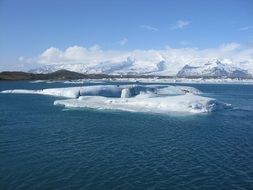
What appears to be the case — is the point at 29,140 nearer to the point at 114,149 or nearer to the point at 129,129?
the point at 114,149

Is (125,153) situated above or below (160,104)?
below

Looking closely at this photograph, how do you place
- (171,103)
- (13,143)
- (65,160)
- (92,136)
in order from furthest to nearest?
(171,103)
(92,136)
(13,143)
(65,160)

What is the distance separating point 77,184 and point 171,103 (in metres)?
22.8

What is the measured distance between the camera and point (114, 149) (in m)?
19.7

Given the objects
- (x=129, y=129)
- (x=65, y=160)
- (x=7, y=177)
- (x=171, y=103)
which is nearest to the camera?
(x=7, y=177)

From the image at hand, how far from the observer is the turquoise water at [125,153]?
14588 mm

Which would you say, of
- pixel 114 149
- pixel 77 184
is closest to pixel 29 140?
pixel 114 149

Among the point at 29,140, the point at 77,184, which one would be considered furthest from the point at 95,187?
the point at 29,140

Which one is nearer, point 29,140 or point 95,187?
point 95,187

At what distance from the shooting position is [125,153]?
18.8 m

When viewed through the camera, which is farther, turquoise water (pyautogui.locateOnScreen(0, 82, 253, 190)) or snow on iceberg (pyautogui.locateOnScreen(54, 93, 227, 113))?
snow on iceberg (pyautogui.locateOnScreen(54, 93, 227, 113))

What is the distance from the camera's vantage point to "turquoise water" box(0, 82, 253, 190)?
574 inches

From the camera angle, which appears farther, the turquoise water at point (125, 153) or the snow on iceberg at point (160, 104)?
the snow on iceberg at point (160, 104)

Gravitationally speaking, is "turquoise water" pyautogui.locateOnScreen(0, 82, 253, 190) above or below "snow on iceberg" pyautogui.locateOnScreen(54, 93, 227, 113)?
below
